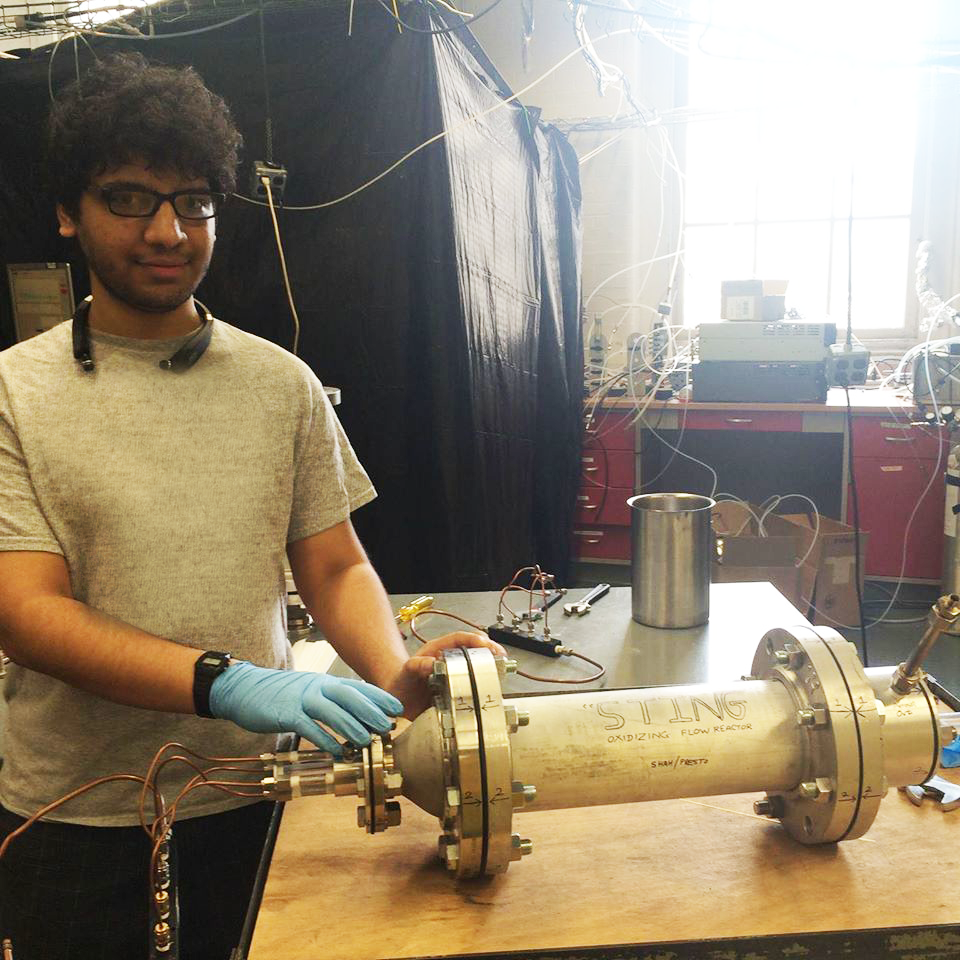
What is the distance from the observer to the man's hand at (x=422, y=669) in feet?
2.68

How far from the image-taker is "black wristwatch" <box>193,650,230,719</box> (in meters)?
0.86

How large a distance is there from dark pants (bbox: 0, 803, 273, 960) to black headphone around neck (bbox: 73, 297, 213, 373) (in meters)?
0.55

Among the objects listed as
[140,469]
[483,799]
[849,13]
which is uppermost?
[849,13]

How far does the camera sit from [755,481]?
13.7ft

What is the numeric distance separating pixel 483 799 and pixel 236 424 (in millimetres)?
589

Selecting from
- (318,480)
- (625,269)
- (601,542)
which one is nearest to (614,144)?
(625,269)

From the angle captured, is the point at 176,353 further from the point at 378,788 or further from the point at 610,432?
the point at 610,432

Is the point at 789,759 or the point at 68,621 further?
the point at 68,621

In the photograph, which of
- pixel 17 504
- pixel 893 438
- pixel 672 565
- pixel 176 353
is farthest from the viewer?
pixel 893 438

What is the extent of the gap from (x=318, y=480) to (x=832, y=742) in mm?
698

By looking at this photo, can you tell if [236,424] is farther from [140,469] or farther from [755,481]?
[755,481]

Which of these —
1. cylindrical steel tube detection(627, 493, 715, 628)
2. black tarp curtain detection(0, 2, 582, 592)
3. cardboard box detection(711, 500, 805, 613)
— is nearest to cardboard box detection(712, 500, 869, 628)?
cardboard box detection(711, 500, 805, 613)

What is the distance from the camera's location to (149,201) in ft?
3.36

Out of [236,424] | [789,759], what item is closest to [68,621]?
[236,424]
